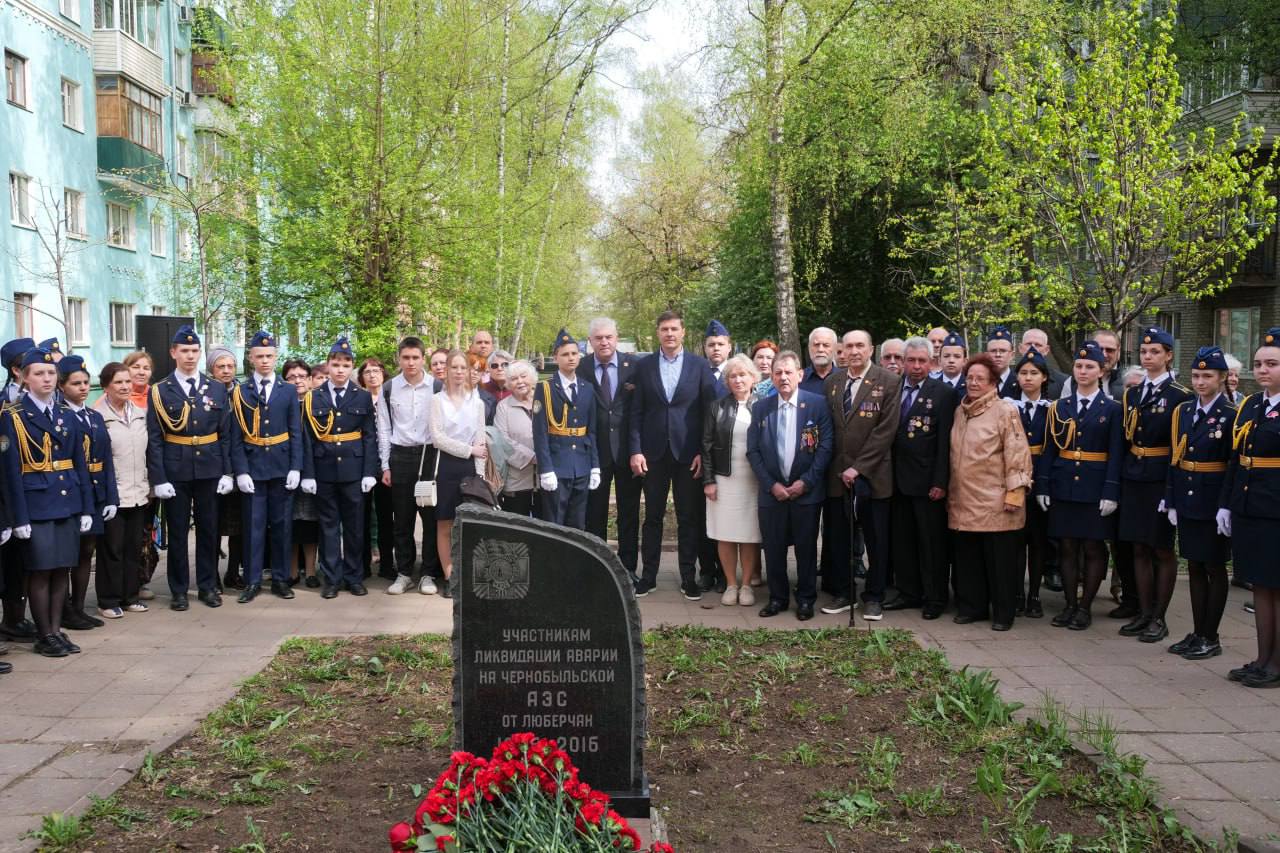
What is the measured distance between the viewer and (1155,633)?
7.49 metres

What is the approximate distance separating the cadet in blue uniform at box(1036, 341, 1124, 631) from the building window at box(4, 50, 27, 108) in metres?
23.9

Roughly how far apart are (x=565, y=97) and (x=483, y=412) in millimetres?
25091

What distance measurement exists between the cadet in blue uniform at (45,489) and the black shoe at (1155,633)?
7.42 meters

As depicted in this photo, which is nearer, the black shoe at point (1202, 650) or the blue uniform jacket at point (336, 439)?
the black shoe at point (1202, 650)

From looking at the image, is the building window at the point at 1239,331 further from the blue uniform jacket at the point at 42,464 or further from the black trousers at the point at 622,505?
the blue uniform jacket at the point at 42,464

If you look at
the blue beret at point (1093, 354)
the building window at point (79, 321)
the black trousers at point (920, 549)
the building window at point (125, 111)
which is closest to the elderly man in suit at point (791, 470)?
the black trousers at point (920, 549)

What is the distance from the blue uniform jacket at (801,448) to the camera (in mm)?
8141

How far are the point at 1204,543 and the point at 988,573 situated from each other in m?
1.52

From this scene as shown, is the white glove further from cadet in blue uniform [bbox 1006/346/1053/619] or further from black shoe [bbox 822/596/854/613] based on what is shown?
black shoe [bbox 822/596/854/613]

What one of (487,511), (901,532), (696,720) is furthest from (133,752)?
(901,532)

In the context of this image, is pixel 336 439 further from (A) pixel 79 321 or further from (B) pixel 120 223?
(B) pixel 120 223

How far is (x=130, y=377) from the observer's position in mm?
8719

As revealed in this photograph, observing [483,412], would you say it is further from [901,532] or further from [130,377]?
[901,532]

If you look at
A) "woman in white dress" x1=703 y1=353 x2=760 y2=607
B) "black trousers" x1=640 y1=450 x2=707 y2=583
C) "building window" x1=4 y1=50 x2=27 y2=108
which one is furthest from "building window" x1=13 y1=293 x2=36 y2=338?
"woman in white dress" x1=703 y1=353 x2=760 y2=607
